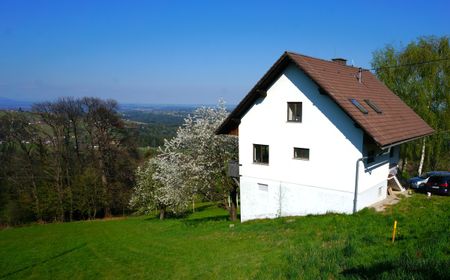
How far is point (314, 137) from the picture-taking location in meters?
17.7

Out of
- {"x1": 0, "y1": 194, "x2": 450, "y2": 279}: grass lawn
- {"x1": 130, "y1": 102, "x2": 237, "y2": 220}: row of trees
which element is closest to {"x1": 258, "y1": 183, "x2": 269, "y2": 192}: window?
{"x1": 0, "y1": 194, "x2": 450, "y2": 279}: grass lawn

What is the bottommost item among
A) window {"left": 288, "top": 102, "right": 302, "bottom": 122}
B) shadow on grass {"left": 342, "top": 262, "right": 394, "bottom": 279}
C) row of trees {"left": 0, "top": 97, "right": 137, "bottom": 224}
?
row of trees {"left": 0, "top": 97, "right": 137, "bottom": 224}

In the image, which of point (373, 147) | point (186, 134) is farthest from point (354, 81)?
point (186, 134)

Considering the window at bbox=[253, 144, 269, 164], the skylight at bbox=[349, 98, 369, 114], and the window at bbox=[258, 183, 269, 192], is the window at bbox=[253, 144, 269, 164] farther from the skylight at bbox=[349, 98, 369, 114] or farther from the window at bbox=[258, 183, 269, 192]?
the skylight at bbox=[349, 98, 369, 114]

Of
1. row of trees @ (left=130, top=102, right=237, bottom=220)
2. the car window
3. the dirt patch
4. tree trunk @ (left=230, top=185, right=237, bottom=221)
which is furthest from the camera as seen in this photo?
tree trunk @ (left=230, top=185, right=237, bottom=221)

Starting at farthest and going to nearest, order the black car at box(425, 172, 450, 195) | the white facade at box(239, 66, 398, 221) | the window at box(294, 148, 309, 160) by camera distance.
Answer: the black car at box(425, 172, 450, 195) < the window at box(294, 148, 309, 160) < the white facade at box(239, 66, 398, 221)

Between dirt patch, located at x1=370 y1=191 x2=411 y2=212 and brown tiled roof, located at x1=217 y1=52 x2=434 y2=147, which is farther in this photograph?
dirt patch, located at x1=370 y1=191 x2=411 y2=212

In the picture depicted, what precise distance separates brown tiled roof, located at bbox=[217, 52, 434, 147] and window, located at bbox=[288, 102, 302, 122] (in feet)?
6.08

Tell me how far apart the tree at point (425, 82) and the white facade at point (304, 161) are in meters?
12.7

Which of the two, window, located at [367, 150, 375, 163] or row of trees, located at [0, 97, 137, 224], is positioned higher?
window, located at [367, 150, 375, 163]

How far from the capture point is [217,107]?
2639 cm

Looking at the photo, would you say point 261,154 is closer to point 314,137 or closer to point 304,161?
point 304,161

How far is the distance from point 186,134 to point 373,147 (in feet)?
43.2

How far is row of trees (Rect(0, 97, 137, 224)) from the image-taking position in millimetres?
40250
